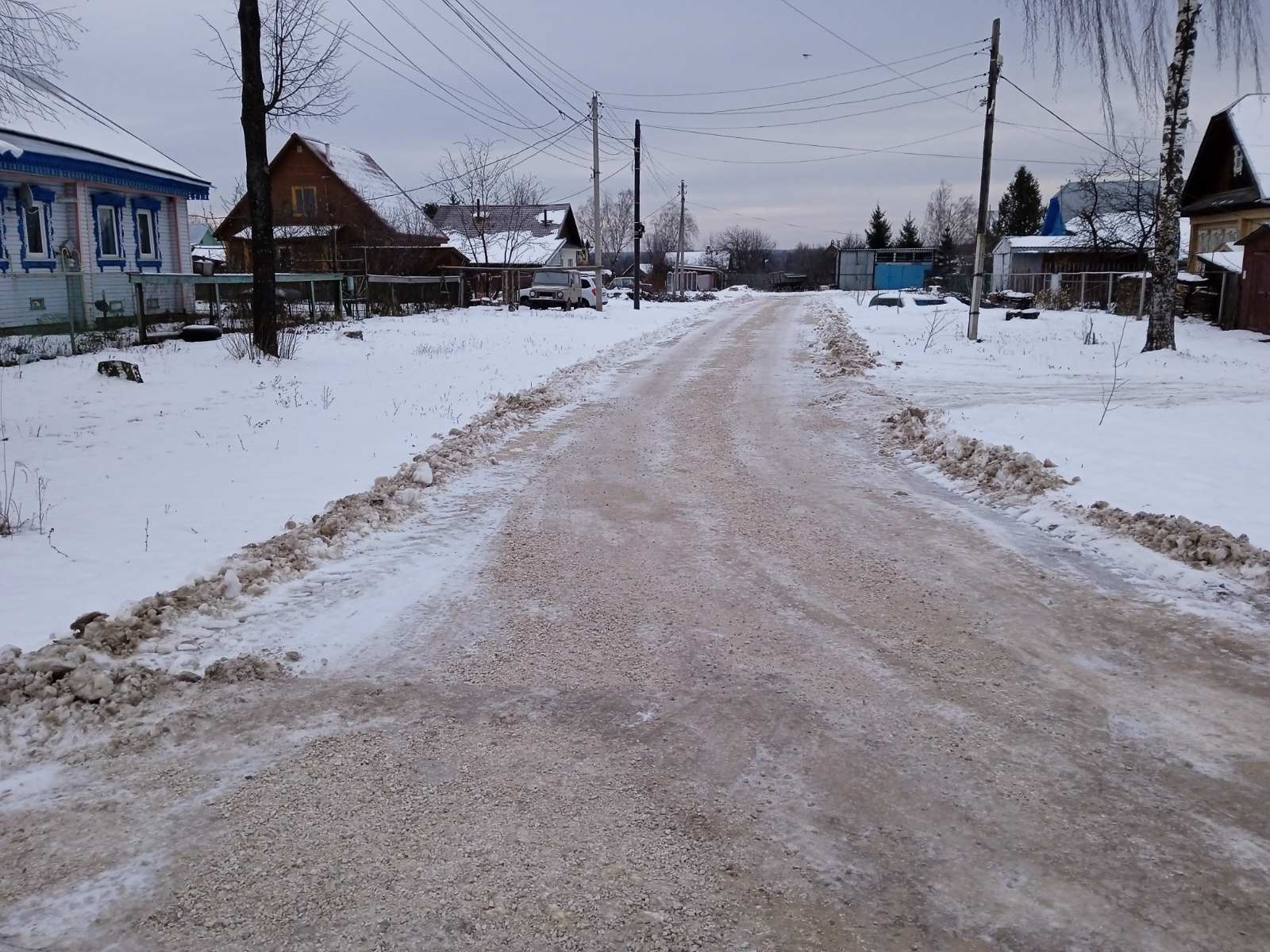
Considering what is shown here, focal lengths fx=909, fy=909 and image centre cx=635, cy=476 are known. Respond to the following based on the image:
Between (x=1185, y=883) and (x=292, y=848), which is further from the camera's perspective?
(x=292, y=848)

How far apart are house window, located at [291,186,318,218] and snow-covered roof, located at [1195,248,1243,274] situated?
34.0 meters

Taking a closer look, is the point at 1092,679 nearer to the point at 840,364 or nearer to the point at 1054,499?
the point at 1054,499

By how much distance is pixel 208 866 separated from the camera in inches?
117

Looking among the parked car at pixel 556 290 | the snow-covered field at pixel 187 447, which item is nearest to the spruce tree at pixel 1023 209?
the parked car at pixel 556 290

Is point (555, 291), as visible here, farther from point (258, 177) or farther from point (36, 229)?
point (258, 177)

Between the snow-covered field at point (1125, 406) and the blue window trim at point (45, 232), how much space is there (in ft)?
63.1

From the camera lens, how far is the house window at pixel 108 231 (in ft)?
75.8

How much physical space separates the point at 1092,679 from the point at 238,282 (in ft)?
68.6

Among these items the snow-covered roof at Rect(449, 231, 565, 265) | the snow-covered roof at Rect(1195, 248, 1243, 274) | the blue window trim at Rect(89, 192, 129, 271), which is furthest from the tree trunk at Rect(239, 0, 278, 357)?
the snow-covered roof at Rect(449, 231, 565, 265)

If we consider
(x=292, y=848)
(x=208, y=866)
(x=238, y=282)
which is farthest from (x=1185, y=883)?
(x=238, y=282)

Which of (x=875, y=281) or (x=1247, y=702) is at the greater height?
(x=875, y=281)

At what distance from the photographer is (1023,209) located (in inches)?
3219

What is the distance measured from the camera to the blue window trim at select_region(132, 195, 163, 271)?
24484mm

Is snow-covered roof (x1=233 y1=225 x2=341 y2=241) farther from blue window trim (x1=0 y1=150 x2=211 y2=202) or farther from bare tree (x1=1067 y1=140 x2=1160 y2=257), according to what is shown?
bare tree (x1=1067 y1=140 x2=1160 y2=257)
